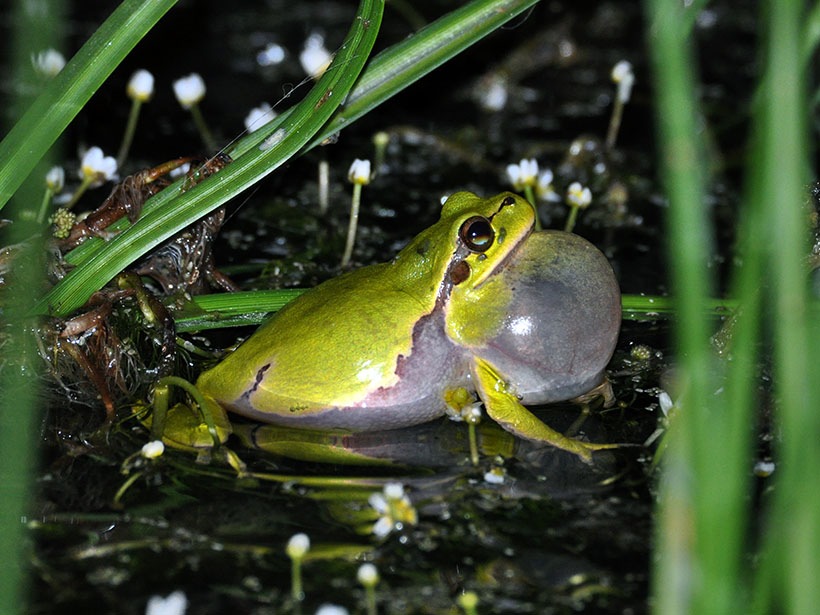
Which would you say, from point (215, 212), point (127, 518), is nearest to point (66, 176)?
point (215, 212)

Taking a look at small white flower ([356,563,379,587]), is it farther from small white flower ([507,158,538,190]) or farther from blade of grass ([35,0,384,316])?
small white flower ([507,158,538,190])

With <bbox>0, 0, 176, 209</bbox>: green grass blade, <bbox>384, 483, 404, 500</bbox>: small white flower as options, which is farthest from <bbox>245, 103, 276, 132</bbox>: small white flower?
<bbox>384, 483, 404, 500</bbox>: small white flower

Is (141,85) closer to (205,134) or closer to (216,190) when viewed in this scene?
(205,134)

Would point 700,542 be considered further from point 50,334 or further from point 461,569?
point 50,334

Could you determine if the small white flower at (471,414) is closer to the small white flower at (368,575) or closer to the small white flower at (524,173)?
the small white flower at (368,575)

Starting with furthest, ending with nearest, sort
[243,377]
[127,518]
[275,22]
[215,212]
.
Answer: [275,22] < [215,212] < [243,377] < [127,518]
